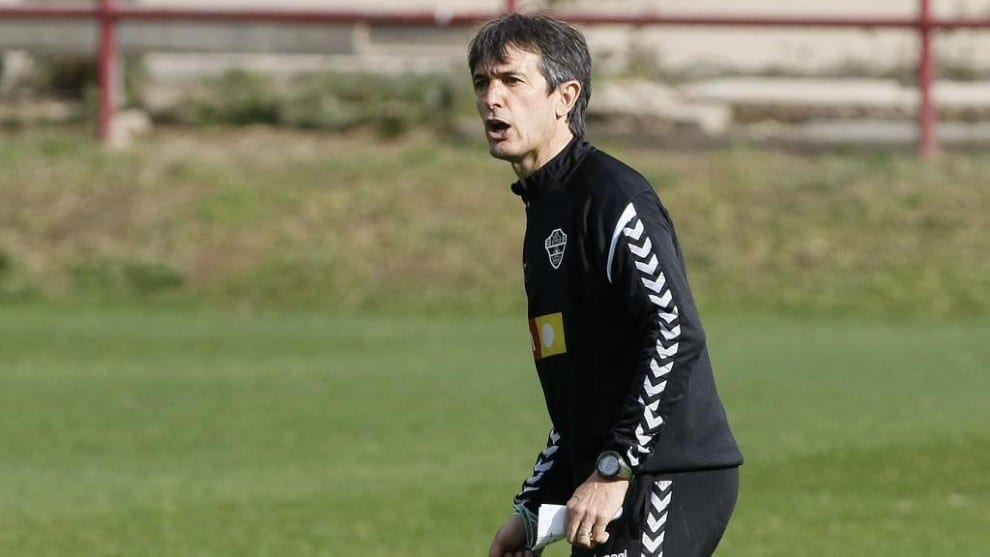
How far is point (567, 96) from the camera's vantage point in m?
4.84

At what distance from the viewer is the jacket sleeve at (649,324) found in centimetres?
455

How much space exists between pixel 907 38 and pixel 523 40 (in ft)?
63.0

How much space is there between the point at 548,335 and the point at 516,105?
58 cm

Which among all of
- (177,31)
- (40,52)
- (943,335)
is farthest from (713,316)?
(40,52)

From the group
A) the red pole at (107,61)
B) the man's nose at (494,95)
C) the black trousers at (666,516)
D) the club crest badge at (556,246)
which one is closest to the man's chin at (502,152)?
the man's nose at (494,95)

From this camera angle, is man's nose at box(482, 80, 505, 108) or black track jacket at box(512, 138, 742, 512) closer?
black track jacket at box(512, 138, 742, 512)

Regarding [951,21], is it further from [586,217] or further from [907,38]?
[586,217]

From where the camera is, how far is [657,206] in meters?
4.64

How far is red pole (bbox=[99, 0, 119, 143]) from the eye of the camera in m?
20.7

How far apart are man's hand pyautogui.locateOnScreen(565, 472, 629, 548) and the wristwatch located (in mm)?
17

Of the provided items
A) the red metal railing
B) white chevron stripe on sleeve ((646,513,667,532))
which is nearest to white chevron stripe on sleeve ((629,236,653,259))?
white chevron stripe on sleeve ((646,513,667,532))

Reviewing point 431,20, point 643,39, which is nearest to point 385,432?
point 431,20

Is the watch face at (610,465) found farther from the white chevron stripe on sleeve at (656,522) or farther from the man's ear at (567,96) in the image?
the man's ear at (567,96)

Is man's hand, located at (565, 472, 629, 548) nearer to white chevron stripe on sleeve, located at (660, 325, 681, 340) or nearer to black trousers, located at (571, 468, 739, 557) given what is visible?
black trousers, located at (571, 468, 739, 557)
